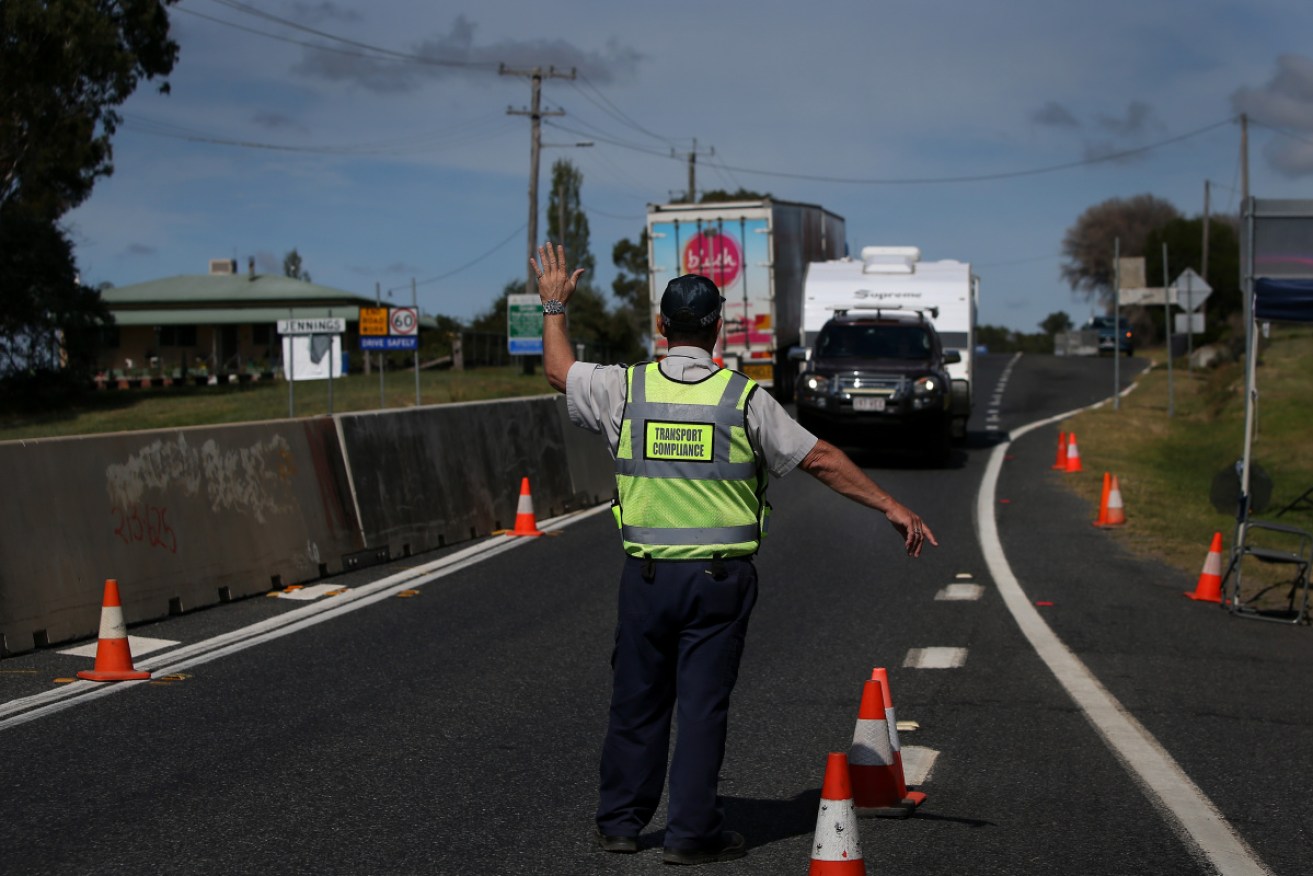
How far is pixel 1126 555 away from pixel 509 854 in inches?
414

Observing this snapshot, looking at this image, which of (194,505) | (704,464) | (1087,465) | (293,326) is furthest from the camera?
(293,326)

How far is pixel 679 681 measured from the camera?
525 cm

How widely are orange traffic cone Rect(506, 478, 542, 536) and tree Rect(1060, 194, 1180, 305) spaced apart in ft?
359

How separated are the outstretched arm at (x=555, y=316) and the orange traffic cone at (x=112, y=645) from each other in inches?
159

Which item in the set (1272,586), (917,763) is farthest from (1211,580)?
(917,763)

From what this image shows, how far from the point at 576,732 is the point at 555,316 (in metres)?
2.47

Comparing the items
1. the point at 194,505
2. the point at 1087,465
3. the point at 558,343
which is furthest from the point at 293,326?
the point at 558,343

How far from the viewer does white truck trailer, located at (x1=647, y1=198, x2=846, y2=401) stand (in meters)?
32.5

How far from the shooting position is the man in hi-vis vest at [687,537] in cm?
518

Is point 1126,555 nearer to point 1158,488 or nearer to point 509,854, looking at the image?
point 1158,488

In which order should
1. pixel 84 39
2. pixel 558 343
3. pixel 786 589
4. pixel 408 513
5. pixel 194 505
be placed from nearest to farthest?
pixel 558 343
pixel 194 505
pixel 786 589
pixel 408 513
pixel 84 39

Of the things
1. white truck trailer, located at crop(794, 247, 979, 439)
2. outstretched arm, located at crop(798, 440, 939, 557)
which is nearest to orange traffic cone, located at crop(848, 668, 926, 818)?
outstretched arm, located at crop(798, 440, 939, 557)

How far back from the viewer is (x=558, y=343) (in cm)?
558

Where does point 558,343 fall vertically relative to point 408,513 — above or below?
above
